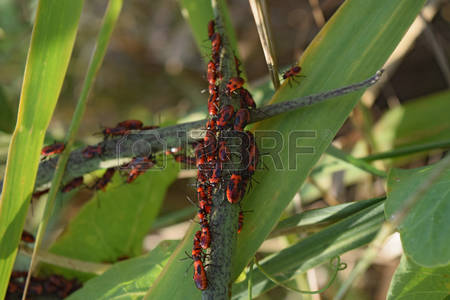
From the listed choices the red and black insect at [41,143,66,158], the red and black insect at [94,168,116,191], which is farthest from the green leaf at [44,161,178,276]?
the red and black insect at [41,143,66,158]

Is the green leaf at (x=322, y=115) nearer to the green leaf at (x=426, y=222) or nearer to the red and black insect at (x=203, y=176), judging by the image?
the red and black insect at (x=203, y=176)

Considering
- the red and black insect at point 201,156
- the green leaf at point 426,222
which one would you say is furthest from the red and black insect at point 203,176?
the green leaf at point 426,222

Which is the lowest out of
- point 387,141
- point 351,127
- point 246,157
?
point 246,157

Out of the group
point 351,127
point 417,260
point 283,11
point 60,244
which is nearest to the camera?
point 417,260

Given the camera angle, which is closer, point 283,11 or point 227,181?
point 227,181

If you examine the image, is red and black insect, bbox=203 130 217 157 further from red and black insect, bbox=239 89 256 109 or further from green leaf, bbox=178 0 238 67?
green leaf, bbox=178 0 238 67

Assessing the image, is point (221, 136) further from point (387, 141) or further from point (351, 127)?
point (351, 127)

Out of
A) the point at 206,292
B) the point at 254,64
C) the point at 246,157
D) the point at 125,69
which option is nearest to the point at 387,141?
the point at 254,64
